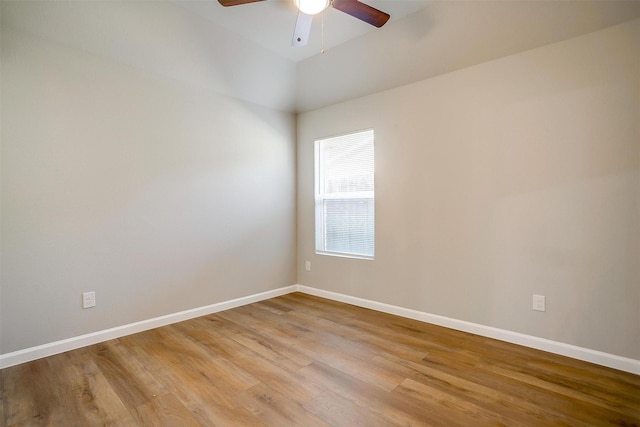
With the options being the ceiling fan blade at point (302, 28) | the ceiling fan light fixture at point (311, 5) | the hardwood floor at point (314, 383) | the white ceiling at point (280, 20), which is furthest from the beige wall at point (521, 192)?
the ceiling fan light fixture at point (311, 5)

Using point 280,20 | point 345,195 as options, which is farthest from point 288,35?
point 345,195

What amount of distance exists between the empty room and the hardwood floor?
2 centimetres

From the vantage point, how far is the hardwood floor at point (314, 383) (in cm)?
Answer: 168

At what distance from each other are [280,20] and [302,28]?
0.71m

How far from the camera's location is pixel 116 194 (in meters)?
2.70

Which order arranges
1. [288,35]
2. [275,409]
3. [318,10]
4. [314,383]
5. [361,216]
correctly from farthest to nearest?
1. [361,216]
2. [288,35]
3. [314,383]
4. [318,10]
5. [275,409]

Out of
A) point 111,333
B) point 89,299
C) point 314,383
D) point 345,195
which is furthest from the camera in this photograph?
point 345,195

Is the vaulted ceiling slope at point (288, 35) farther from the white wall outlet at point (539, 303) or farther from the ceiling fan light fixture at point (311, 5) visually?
the white wall outlet at point (539, 303)

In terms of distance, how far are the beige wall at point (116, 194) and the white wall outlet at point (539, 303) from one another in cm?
278

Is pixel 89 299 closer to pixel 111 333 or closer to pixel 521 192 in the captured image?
pixel 111 333

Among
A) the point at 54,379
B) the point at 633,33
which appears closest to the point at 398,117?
the point at 633,33

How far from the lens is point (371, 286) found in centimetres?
349

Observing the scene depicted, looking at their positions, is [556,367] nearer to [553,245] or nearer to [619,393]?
[619,393]

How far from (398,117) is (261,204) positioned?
6.11 ft
